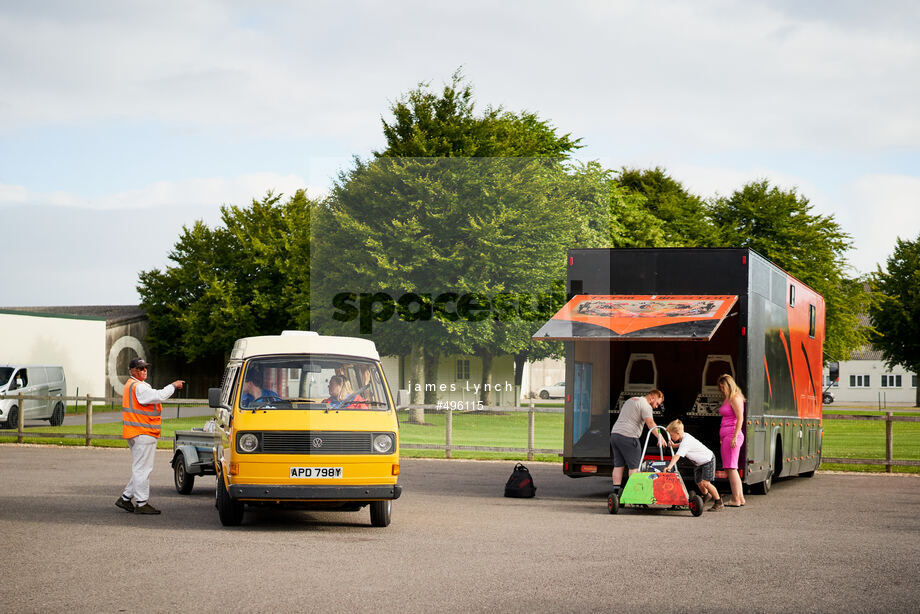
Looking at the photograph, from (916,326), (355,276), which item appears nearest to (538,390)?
(916,326)

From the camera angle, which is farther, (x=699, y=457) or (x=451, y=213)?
(x=451, y=213)

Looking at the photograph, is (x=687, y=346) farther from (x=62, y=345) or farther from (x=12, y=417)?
(x=62, y=345)

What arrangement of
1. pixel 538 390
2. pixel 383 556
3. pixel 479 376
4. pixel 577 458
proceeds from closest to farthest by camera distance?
pixel 383 556, pixel 577 458, pixel 479 376, pixel 538 390

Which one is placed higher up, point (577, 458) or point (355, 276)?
point (355, 276)

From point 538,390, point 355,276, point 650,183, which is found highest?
point 650,183

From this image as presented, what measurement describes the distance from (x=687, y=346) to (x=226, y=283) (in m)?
47.6

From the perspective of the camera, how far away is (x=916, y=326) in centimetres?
6550

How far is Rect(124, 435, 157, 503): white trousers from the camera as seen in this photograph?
42.6 ft

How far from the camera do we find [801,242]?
2388 inches

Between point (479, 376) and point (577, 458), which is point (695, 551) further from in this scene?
point (479, 376)

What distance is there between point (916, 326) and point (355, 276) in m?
40.3

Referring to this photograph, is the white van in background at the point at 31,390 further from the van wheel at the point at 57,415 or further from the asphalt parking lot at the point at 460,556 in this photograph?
the asphalt parking lot at the point at 460,556

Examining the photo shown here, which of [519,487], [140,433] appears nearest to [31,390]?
[519,487]

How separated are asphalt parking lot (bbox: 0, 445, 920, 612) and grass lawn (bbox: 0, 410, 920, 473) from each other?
9056 millimetres
